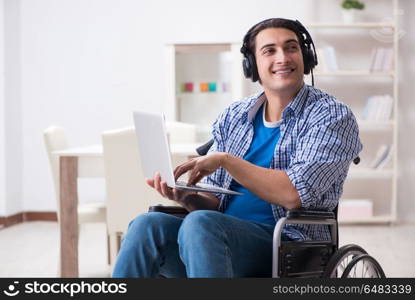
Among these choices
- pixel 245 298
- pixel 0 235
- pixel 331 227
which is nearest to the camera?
pixel 245 298

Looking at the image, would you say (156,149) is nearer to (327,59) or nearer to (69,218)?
(69,218)

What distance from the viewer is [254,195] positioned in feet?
6.85

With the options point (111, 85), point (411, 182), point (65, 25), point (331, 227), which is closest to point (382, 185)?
point (411, 182)

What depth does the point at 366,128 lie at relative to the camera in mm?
5766

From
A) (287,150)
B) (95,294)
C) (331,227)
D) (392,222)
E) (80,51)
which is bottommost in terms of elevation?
(392,222)

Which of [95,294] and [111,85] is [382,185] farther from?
[95,294]

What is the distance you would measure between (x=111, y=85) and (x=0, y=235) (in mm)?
1482

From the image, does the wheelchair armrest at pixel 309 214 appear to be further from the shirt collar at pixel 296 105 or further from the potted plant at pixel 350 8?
the potted plant at pixel 350 8

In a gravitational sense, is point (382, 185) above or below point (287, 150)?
below

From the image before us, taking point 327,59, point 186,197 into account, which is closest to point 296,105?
point 186,197

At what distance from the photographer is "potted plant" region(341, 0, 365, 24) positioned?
5.56m

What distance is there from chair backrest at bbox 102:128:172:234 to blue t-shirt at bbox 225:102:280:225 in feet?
3.49

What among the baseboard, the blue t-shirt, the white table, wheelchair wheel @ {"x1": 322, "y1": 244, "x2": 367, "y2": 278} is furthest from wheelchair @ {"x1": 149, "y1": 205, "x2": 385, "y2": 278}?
the baseboard

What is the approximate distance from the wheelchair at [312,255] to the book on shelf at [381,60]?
370 centimetres
